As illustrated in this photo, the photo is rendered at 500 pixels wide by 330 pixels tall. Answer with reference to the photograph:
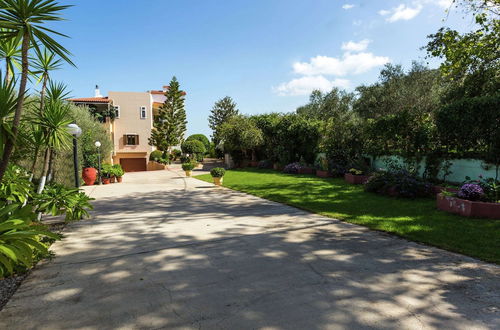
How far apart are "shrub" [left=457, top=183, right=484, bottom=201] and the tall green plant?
8525 mm

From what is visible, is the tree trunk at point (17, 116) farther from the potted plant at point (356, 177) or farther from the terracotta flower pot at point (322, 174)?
the terracotta flower pot at point (322, 174)

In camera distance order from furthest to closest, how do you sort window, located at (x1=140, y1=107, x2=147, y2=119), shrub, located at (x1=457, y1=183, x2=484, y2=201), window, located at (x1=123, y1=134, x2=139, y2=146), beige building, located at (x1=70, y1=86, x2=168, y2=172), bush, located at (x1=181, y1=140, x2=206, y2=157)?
1. window, located at (x1=140, y1=107, x2=147, y2=119)
2. window, located at (x1=123, y1=134, x2=139, y2=146)
3. beige building, located at (x1=70, y1=86, x2=168, y2=172)
4. bush, located at (x1=181, y1=140, x2=206, y2=157)
5. shrub, located at (x1=457, y1=183, x2=484, y2=201)

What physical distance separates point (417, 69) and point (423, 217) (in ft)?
70.5

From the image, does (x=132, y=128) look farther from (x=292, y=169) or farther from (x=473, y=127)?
(x=473, y=127)

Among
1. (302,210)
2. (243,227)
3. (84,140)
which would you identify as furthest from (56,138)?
(84,140)

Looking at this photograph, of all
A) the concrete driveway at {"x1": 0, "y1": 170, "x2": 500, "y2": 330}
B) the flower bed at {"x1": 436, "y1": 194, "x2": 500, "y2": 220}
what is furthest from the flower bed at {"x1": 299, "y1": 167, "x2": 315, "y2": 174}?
the concrete driveway at {"x1": 0, "y1": 170, "x2": 500, "y2": 330}

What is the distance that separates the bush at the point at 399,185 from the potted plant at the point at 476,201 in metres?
1.84

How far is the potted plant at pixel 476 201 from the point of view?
6.62 m

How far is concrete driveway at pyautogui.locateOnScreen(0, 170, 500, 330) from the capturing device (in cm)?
277

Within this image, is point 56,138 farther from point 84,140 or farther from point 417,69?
point 417,69

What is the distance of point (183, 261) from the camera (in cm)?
429

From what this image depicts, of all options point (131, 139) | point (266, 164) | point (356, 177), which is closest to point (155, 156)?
point (131, 139)

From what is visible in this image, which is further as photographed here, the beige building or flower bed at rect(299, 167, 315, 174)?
the beige building

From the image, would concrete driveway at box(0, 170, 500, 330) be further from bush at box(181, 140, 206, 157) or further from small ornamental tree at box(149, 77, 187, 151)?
small ornamental tree at box(149, 77, 187, 151)
